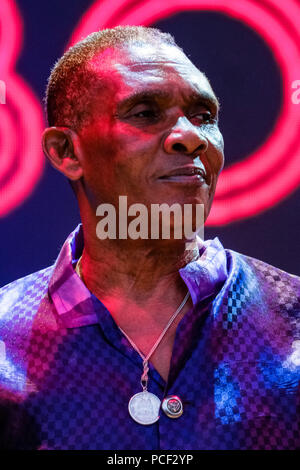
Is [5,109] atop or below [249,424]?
atop

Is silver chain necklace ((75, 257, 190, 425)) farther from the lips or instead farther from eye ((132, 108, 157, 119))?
eye ((132, 108, 157, 119))

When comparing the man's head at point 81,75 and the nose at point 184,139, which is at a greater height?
the man's head at point 81,75

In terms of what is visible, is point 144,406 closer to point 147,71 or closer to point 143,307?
point 143,307

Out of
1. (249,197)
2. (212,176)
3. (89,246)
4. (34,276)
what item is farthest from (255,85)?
(34,276)

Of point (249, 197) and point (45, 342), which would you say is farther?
point (249, 197)

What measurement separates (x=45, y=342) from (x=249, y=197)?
106cm

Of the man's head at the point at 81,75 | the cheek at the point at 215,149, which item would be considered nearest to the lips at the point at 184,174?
the cheek at the point at 215,149

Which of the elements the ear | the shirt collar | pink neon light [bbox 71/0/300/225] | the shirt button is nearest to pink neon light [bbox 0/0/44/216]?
pink neon light [bbox 71/0/300/225]

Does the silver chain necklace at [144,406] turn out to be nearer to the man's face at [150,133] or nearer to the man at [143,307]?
the man at [143,307]

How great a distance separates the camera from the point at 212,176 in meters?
1.98

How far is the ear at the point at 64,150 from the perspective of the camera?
2094mm

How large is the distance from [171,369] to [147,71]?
90cm
